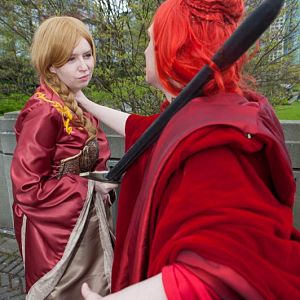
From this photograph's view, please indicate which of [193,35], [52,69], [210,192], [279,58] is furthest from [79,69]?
[279,58]

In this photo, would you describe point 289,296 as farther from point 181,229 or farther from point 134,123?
point 134,123

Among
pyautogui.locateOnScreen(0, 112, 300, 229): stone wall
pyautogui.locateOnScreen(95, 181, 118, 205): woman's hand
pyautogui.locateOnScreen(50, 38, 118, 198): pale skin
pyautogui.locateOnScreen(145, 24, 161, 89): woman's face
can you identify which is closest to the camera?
pyautogui.locateOnScreen(145, 24, 161, 89): woman's face

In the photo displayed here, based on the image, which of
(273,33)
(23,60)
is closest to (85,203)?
(273,33)

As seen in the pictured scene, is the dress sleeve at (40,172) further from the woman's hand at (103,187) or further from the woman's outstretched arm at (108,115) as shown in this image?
the woman's outstretched arm at (108,115)

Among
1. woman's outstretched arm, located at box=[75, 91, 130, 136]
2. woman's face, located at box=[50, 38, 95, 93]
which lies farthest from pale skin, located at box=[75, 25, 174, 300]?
woman's face, located at box=[50, 38, 95, 93]

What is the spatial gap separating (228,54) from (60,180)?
4.09 ft

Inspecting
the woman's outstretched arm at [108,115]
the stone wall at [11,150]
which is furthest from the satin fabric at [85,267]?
the stone wall at [11,150]

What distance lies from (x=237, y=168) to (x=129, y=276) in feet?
1.91

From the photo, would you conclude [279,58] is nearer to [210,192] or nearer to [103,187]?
[103,187]

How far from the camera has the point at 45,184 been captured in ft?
6.11

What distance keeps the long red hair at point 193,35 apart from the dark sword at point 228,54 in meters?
0.05

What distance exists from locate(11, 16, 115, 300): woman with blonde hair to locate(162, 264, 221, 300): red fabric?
1029mm

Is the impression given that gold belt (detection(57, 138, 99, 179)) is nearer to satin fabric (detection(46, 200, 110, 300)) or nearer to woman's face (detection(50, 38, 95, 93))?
satin fabric (detection(46, 200, 110, 300))

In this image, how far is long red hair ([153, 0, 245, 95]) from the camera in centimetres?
102
